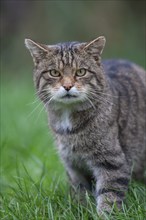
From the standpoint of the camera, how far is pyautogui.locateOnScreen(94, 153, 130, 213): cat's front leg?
4.02 metres

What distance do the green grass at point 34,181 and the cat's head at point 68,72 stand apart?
227 millimetres

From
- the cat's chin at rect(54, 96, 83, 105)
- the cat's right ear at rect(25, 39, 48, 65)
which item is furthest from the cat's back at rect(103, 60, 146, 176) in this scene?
the cat's right ear at rect(25, 39, 48, 65)

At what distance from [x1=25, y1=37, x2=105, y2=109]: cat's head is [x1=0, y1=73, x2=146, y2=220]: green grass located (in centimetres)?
23

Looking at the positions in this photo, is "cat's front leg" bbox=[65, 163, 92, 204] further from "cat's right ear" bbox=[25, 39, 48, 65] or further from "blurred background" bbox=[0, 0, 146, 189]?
"blurred background" bbox=[0, 0, 146, 189]

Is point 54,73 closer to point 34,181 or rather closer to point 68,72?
point 68,72

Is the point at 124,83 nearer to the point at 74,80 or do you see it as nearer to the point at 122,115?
the point at 122,115

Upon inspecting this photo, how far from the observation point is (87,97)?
4066 millimetres

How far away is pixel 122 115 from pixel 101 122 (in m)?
0.32

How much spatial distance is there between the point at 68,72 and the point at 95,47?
1.08ft

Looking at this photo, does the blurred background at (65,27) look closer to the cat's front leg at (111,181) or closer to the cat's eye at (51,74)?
the cat's eye at (51,74)

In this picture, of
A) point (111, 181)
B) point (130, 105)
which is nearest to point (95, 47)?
point (130, 105)

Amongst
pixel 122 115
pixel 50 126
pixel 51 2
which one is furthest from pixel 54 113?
pixel 51 2

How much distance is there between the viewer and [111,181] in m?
4.09

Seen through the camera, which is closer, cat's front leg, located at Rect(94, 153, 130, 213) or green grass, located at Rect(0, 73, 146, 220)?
green grass, located at Rect(0, 73, 146, 220)
